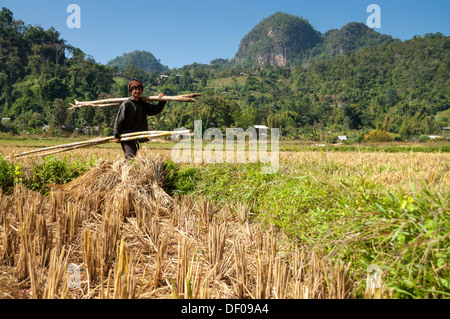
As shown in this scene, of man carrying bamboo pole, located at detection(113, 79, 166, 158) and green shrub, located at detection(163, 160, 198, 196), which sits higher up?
man carrying bamboo pole, located at detection(113, 79, 166, 158)

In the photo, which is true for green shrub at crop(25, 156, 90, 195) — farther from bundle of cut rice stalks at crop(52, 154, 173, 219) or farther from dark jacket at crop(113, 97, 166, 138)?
dark jacket at crop(113, 97, 166, 138)

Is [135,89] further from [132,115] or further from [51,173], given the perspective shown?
[51,173]

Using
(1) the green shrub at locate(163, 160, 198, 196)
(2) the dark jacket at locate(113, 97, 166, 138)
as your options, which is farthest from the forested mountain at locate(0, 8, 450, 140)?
(1) the green shrub at locate(163, 160, 198, 196)

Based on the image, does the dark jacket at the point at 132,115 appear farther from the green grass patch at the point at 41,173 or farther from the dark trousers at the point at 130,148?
the green grass patch at the point at 41,173

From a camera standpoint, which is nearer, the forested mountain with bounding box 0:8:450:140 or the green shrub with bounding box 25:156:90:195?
the green shrub with bounding box 25:156:90:195

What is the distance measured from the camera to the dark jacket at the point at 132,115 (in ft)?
16.5

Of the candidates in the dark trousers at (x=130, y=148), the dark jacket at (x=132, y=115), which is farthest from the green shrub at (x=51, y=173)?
the dark jacket at (x=132, y=115)

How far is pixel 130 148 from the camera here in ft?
16.9

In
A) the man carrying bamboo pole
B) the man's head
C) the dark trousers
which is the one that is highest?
the man's head

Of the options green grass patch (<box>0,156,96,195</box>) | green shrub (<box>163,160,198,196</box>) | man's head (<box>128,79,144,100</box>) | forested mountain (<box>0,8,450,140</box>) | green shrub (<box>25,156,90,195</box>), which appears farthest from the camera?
forested mountain (<box>0,8,450,140</box>)

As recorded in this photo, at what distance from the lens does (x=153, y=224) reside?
309cm

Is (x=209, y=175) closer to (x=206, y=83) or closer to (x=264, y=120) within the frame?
(x=264, y=120)

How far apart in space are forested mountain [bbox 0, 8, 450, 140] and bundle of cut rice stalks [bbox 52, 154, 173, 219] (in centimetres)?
3363

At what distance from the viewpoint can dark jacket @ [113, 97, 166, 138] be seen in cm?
502
